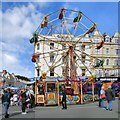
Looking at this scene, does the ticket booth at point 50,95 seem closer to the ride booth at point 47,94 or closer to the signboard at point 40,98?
the ride booth at point 47,94

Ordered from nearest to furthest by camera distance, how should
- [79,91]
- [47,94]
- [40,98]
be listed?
[47,94], [40,98], [79,91]

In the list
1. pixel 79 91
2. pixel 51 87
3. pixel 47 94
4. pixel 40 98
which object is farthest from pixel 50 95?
pixel 79 91

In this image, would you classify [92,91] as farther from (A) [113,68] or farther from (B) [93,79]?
(A) [113,68]

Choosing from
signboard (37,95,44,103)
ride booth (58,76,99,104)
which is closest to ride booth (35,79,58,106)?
signboard (37,95,44,103)

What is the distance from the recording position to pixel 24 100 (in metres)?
16.9

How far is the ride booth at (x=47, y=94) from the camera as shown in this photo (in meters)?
24.3

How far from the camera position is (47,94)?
79.6 ft

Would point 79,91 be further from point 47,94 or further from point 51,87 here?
point 47,94

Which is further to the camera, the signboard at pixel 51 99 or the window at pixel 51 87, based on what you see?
the window at pixel 51 87

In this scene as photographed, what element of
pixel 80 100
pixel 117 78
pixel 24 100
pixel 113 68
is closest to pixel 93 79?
pixel 80 100

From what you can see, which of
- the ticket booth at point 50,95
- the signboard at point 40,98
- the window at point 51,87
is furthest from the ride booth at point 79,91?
the signboard at point 40,98

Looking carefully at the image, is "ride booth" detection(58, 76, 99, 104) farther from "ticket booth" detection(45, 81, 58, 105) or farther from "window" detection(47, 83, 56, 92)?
"window" detection(47, 83, 56, 92)

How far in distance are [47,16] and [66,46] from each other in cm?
417

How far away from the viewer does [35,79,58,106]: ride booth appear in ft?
79.6
